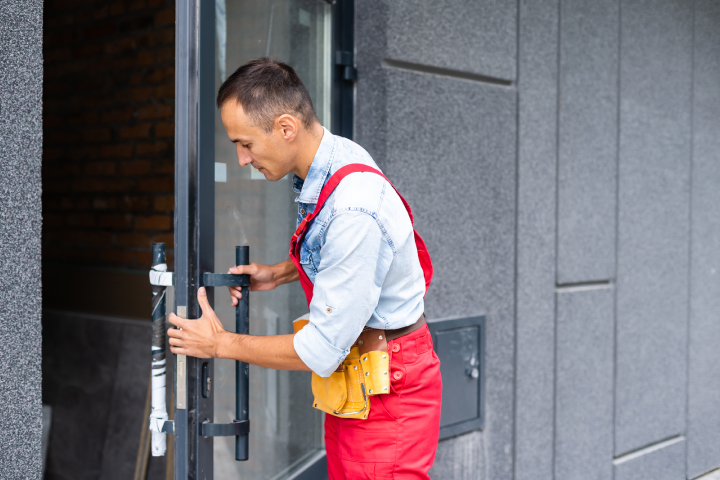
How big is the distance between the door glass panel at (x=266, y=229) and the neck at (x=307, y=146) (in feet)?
0.88

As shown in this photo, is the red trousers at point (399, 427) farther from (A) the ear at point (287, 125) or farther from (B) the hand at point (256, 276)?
(A) the ear at point (287, 125)

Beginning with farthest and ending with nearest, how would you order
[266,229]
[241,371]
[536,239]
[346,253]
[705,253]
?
[705,253], [536,239], [266,229], [241,371], [346,253]

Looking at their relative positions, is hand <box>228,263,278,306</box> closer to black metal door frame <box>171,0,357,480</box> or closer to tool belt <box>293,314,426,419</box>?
black metal door frame <box>171,0,357,480</box>

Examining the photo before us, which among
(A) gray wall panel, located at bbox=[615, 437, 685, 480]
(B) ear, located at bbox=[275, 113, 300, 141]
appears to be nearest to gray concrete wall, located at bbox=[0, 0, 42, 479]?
(B) ear, located at bbox=[275, 113, 300, 141]

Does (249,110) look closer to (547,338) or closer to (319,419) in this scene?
(319,419)

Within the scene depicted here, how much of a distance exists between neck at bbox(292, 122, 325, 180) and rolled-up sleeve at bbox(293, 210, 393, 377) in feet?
0.77

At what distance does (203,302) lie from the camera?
1.54 metres

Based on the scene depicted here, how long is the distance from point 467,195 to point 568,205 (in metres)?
0.78

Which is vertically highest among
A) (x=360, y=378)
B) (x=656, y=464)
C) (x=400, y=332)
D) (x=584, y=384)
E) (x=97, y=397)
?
(x=400, y=332)

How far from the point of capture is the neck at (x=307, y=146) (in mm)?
1595

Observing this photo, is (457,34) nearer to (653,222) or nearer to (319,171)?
(319,171)

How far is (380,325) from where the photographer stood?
161 cm

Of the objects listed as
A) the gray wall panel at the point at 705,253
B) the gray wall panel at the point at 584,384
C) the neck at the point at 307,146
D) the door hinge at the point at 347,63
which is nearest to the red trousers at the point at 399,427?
the neck at the point at 307,146

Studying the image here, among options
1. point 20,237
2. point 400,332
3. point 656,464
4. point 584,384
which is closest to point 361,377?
point 400,332
